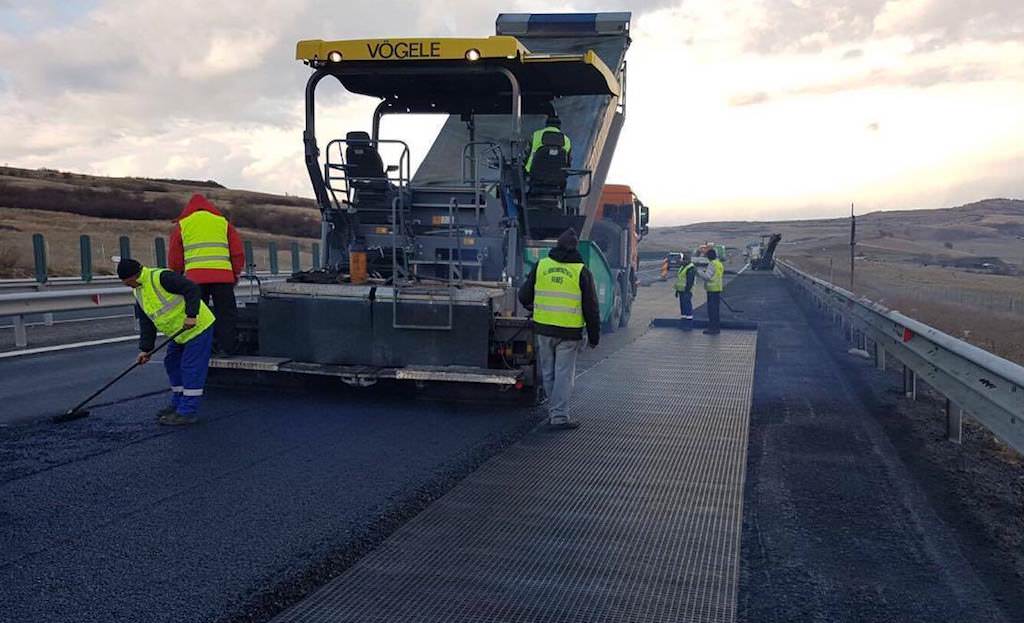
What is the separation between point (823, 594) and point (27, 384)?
7430 millimetres

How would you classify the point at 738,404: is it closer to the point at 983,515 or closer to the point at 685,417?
the point at 685,417

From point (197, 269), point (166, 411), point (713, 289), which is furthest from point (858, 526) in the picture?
point (713, 289)

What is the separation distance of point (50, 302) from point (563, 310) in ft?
25.6

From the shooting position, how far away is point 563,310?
6941mm

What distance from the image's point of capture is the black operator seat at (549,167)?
27.1 ft

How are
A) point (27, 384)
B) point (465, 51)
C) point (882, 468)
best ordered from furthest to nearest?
1. point (27, 384)
2. point (465, 51)
3. point (882, 468)

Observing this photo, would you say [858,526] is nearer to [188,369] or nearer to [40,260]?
[188,369]

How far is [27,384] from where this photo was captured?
27.1 ft

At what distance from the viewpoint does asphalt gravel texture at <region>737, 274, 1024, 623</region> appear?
3.53 meters

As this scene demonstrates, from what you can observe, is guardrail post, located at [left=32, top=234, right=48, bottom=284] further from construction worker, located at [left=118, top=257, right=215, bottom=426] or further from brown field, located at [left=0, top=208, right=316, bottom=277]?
construction worker, located at [left=118, top=257, right=215, bottom=426]

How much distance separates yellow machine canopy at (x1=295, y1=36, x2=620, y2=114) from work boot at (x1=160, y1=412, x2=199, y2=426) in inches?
138

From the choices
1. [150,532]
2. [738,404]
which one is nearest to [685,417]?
[738,404]

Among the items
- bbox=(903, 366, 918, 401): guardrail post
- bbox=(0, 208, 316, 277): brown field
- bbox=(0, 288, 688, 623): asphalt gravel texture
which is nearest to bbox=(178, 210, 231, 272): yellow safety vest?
bbox=(0, 288, 688, 623): asphalt gravel texture

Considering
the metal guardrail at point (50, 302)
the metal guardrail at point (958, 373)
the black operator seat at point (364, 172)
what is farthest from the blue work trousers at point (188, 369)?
the metal guardrail at point (958, 373)
